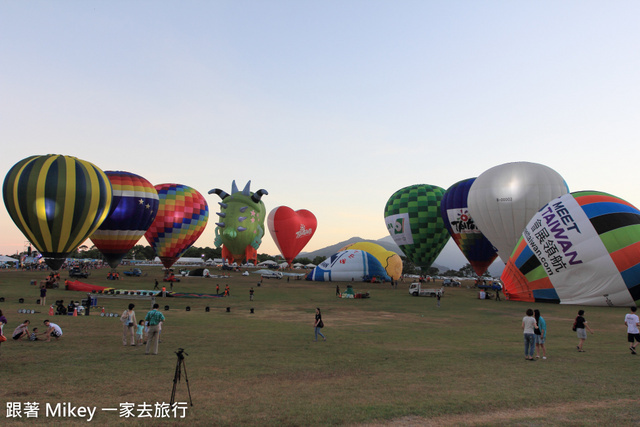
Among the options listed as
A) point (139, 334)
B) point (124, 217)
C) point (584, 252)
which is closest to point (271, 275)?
point (124, 217)

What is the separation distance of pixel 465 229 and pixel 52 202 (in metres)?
40.1

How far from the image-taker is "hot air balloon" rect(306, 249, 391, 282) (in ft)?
177

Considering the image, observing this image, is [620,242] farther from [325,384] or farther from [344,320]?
[325,384]

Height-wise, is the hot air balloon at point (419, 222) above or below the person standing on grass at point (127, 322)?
above

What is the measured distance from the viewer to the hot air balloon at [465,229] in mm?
48219

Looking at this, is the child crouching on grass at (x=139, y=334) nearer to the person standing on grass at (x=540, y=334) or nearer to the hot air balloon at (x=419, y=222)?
the person standing on grass at (x=540, y=334)

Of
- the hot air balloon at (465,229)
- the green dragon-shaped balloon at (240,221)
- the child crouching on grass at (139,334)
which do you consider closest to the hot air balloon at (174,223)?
the green dragon-shaped balloon at (240,221)

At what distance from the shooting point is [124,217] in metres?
41.9

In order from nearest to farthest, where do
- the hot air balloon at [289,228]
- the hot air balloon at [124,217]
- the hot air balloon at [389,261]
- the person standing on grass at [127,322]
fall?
the person standing on grass at [127,322] → the hot air balloon at [124,217] → the hot air balloon at [389,261] → the hot air balloon at [289,228]

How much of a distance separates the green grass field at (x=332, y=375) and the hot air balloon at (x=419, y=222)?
37695 millimetres

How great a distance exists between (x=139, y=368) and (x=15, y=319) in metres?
11.6

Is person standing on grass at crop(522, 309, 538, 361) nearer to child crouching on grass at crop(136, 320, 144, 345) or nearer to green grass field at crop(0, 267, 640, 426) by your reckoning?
green grass field at crop(0, 267, 640, 426)

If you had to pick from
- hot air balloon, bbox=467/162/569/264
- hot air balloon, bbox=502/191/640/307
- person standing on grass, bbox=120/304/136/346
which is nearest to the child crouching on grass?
person standing on grass, bbox=120/304/136/346

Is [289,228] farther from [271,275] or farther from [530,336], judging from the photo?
[530,336]
